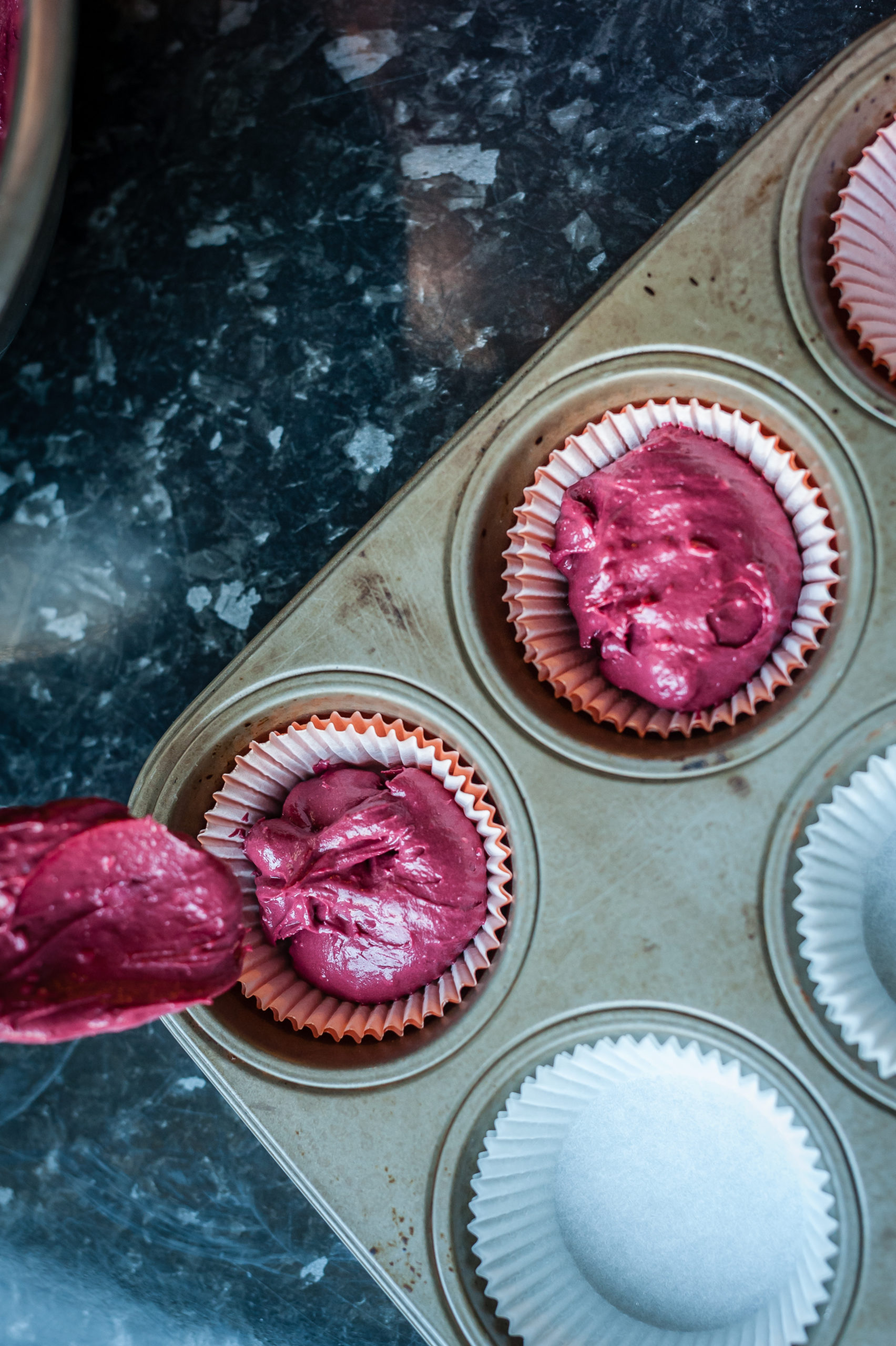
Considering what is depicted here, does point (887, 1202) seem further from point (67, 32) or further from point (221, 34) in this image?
point (221, 34)

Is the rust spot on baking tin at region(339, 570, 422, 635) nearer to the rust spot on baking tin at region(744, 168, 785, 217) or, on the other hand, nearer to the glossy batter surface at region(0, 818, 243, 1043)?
the glossy batter surface at region(0, 818, 243, 1043)

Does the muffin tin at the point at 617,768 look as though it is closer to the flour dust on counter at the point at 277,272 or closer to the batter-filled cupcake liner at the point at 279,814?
the batter-filled cupcake liner at the point at 279,814

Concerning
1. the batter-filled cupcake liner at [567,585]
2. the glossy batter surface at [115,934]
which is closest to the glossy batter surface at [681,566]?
the batter-filled cupcake liner at [567,585]

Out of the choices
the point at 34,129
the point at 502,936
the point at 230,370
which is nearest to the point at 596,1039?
the point at 502,936

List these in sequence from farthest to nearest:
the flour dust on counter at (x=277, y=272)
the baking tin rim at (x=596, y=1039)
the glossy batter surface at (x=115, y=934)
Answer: the flour dust on counter at (x=277, y=272) → the baking tin rim at (x=596, y=1039) → the glossy batter surface at (x=115, y=934)

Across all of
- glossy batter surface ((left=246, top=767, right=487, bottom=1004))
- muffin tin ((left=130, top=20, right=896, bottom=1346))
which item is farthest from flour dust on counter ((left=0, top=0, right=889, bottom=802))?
glossy batter surface ((left=246, top=767, right=487, bottom=1004))

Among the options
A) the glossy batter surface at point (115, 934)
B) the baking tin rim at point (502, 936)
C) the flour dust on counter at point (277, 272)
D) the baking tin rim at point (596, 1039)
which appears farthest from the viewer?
the flour dust on counter at point (277, 272)
